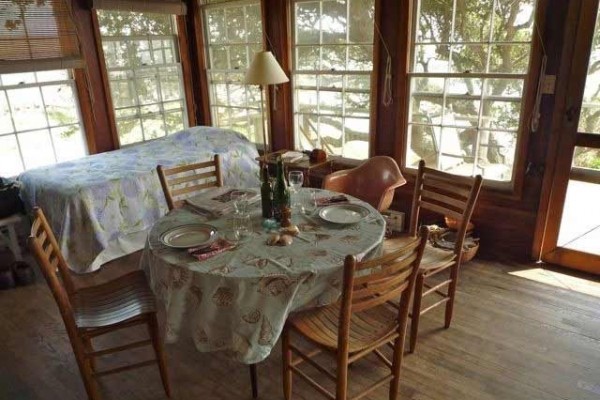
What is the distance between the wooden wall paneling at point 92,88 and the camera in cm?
385

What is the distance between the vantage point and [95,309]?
1980 mm

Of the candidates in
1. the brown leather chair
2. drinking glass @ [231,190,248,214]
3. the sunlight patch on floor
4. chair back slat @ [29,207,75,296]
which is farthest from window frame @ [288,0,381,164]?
chair back slat @ [29,207,75,296]

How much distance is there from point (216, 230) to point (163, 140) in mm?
2538

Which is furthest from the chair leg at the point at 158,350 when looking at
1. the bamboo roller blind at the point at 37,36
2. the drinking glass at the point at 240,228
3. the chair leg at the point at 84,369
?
the bamboo roller blind at the point at 37,36

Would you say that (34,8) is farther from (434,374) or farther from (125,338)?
(434,374)

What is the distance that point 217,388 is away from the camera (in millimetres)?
2113

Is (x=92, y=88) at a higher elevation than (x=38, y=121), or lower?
higher

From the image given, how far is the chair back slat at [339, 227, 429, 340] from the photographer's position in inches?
59.2

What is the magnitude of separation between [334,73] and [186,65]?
6.03 feet

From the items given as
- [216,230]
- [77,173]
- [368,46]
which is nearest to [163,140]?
[77,173]

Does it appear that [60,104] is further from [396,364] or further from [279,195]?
[396,364]

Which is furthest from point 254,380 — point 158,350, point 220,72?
point 220,72

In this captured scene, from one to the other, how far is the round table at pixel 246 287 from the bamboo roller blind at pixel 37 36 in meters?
2.67

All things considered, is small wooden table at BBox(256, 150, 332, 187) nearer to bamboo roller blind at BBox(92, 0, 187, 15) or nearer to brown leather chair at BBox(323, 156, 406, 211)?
brown leather chair at BBox(323, 156, 406, 211)
